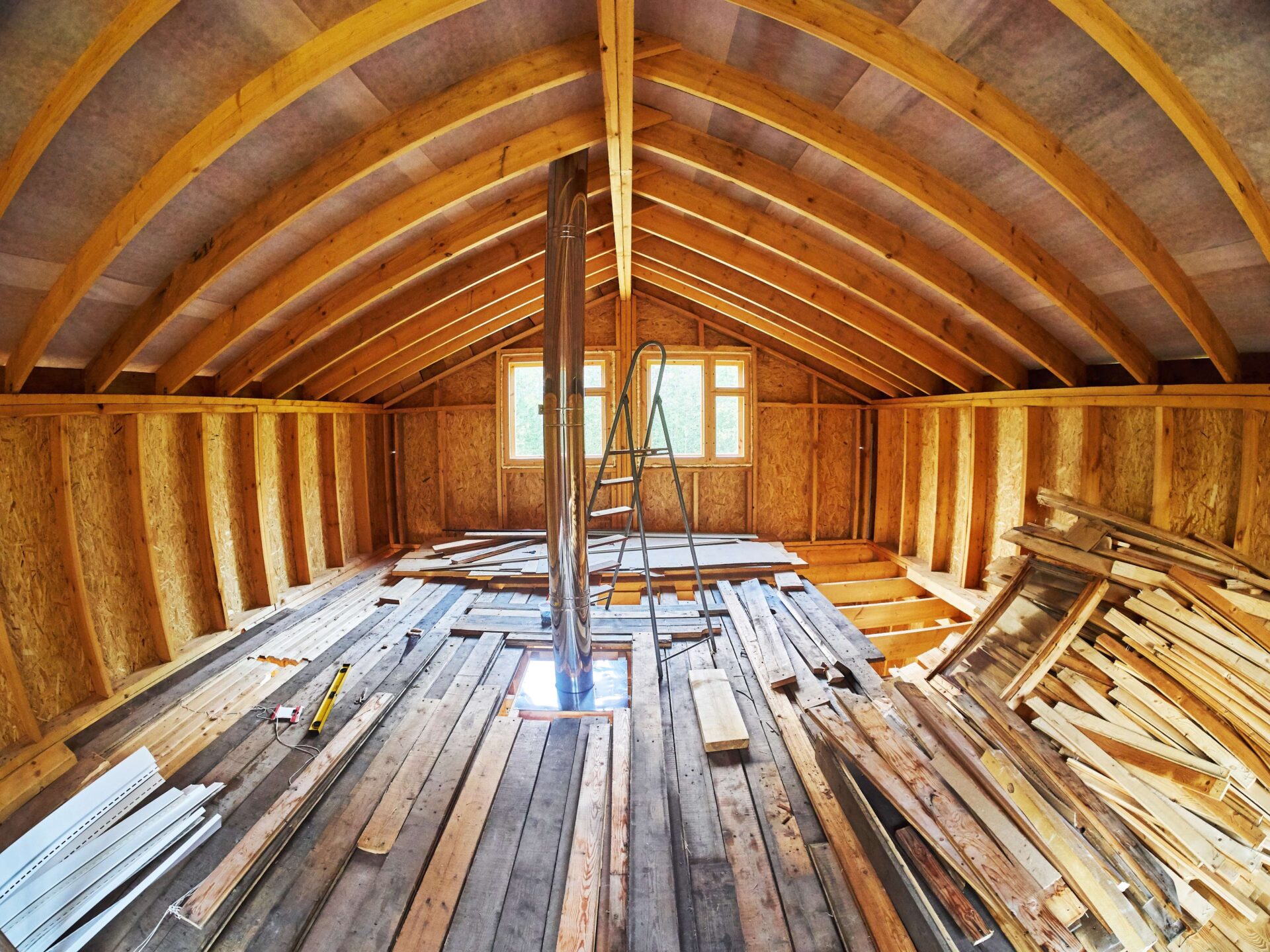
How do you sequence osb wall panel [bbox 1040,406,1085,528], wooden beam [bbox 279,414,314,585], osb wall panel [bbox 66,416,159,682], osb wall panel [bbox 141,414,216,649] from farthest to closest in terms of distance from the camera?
wooden beam [bbox 279,414,314,585], osb wall panel [bbox 1040,406,1085,528], osb wall panel [bbox 141,414,216,649], osb wall panel [bbox 66,416,159,682]

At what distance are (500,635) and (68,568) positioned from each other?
117 inches

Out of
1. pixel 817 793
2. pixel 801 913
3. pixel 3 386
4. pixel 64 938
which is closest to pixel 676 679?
pixel 817 793

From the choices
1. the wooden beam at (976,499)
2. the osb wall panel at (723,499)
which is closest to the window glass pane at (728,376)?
the osb wall panel at (723,499)

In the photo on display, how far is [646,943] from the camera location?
207cm

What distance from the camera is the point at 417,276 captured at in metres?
4.51

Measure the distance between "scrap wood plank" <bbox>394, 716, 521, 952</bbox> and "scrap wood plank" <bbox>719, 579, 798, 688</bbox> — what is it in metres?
1.91

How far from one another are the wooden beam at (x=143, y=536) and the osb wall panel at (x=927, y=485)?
7.67 m

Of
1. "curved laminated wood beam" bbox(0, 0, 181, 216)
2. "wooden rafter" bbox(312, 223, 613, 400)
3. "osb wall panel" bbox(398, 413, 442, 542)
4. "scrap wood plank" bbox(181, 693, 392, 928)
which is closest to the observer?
"curved laminated wood beam" bbox(0, 0, 181, 216)

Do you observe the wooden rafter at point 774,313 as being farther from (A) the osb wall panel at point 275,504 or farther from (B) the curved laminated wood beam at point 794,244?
(A) the osb wall panel at point 275,504

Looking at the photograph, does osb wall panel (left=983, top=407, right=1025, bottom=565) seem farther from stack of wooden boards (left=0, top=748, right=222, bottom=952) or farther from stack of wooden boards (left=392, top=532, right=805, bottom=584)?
stack of wooden boards (left=0, top=748, right=222, bottom=952)

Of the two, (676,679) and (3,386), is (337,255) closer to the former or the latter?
Result: (3,386)

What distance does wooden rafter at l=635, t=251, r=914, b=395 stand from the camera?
5824 mm

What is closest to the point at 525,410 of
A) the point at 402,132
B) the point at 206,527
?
the point at 206,527

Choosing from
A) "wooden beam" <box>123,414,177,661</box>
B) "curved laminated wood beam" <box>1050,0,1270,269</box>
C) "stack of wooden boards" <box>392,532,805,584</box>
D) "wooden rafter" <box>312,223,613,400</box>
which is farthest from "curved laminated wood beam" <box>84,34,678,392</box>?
"stack of wooden boards" <box>392,532,805,584</box>
